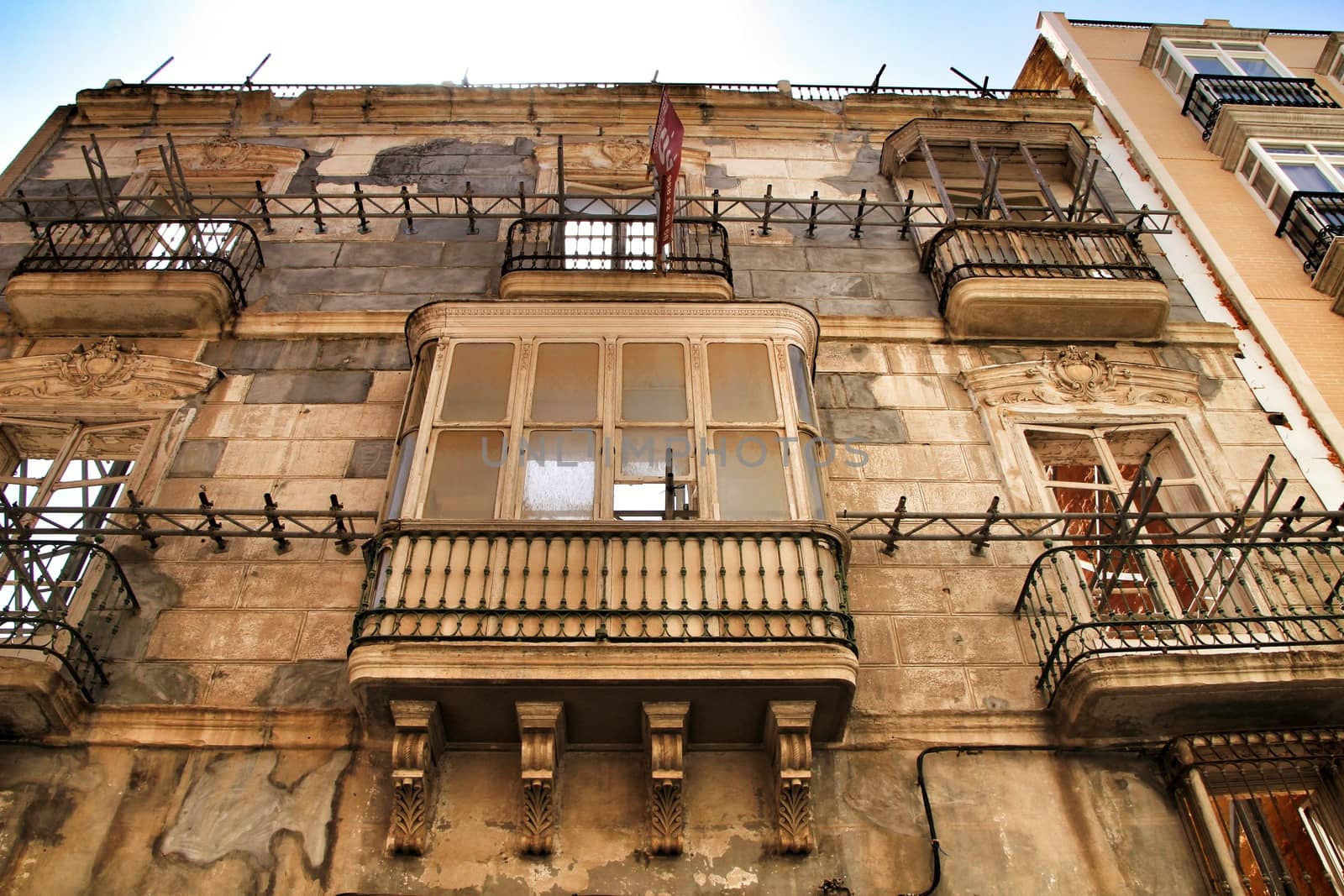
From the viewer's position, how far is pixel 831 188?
13125 mm

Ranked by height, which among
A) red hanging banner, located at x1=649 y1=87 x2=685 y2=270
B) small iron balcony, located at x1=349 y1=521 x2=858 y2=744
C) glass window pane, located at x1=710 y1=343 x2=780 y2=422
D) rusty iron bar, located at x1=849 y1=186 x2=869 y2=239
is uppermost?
rusty iron bar, located at x1=849 y1=186 x2=869 y2=239

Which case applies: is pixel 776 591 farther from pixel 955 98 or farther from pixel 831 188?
pixel 955 98

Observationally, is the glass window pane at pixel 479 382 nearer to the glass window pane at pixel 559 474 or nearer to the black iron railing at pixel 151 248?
the glass window pane at pixel 559 474

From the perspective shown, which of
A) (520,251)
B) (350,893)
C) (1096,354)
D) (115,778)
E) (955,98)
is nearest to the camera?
(350,893)

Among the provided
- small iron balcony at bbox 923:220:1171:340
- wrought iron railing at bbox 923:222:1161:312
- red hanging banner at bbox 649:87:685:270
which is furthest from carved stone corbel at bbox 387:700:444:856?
wrought iron railing at bbox 923:222:1161:312

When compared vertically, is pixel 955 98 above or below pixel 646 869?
above

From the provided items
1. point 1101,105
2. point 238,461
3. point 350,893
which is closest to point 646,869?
point 350,893

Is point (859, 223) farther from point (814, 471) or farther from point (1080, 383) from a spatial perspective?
point (814, 471)

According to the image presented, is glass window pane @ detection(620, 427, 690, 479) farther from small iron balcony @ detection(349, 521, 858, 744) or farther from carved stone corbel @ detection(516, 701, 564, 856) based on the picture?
carved stone corbel @ detection(516, 701, 564, 856)

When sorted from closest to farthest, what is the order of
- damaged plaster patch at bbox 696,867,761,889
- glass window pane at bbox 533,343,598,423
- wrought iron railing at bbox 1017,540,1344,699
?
damaged plaster patch at bbox 696,867,761,889, wrought iron railing at bbox 1017,540,1344,699, glass window pane at bbox 533,343,598,423

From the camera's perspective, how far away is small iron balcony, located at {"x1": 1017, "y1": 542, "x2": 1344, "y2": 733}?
688cm

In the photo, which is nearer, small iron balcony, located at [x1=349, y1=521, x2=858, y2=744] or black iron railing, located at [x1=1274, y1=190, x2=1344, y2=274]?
small iron balcony, located at [x1=349, y1=521, x2=858, y2=744]

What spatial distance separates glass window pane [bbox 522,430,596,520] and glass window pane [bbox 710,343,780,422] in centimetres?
110

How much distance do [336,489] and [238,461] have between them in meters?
0.99
